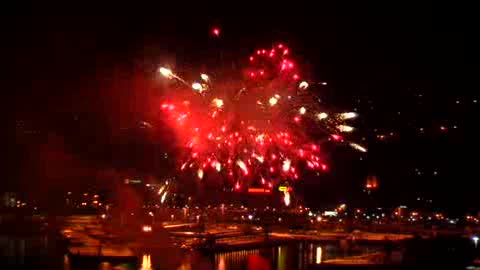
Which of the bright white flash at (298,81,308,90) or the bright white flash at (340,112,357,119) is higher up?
the bright white flash at (298,81,308,90)

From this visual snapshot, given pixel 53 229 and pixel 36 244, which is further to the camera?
pixel 53 229

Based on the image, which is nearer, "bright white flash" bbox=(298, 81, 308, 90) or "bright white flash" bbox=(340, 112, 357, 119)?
"bright white flash" bbox=(298, 81, 308, 90)

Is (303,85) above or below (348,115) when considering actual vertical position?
above

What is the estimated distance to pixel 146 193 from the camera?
51656 mm

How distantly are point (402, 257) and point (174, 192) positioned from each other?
28069 mm

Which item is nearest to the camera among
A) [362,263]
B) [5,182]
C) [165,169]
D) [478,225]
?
[362,263]

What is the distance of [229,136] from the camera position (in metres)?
24.6

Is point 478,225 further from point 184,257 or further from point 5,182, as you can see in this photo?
point 5,182

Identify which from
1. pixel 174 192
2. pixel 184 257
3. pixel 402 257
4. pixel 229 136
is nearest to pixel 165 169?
pixel 174 192

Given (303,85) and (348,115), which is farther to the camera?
(348,115)

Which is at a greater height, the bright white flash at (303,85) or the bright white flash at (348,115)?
the bright white flash at (303,85)

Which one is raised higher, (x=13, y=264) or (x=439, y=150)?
(x=439, y=150)

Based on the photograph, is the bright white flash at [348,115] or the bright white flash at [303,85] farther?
the bright white flash at [348,115]

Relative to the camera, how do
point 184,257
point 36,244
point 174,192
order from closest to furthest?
1. point 184,257
2. point 36,244
3. point 174,192
